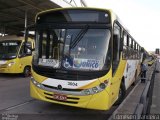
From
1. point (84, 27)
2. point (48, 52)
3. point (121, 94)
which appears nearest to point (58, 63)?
point (48, 52)

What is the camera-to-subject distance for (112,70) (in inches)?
265

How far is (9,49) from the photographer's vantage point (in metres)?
15.8

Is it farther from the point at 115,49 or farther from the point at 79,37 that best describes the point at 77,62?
the point at 115,49

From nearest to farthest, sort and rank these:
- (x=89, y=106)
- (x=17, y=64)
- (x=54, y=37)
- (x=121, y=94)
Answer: (x=89, y=106) < (x=54, y=37) < (x=121, y=94) < (x=17, y=64)

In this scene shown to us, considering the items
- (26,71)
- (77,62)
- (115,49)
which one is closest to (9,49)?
(26,71)

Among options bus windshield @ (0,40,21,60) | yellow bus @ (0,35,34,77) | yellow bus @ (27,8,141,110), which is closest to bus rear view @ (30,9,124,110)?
yellow bus @ (27,8,141,110)

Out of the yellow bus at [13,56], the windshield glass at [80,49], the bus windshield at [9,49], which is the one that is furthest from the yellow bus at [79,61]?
the bus windshield at [9,49]

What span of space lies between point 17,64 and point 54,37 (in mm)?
8963

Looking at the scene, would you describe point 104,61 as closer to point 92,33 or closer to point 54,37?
point 92,33

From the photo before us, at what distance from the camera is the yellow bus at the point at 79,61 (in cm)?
640

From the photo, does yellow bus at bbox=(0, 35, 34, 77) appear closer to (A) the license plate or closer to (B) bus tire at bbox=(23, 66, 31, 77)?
(B) bus tire at bbox=(23, 66, 31, 77)

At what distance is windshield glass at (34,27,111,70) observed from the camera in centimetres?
652

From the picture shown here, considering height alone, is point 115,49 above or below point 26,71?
above

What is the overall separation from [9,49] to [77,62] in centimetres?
1010
